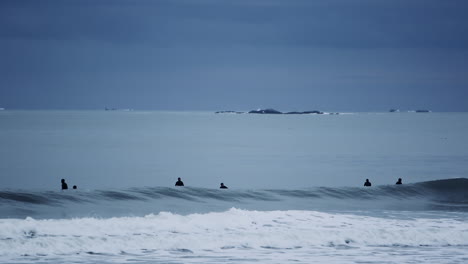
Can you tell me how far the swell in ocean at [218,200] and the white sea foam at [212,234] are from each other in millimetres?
3857

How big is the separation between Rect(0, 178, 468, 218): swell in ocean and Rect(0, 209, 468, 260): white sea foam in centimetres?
386

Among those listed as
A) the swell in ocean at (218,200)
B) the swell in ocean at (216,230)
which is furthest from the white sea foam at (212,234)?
the swell in ocean at (218,200)

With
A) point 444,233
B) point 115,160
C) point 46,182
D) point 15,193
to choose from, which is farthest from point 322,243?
point 115,160

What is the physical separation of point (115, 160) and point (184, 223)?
5777 cm

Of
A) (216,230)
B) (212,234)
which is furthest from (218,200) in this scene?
(212,234)

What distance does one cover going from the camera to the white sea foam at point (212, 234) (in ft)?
69.9

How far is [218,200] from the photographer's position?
34.7 meters

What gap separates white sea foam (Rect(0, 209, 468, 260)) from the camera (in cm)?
2131

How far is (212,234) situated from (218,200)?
11016 millimetres

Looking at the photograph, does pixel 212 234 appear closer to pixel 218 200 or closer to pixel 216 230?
pixel 216 230

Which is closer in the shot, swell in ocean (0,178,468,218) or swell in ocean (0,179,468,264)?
swell in ocean (0,179,468,264)

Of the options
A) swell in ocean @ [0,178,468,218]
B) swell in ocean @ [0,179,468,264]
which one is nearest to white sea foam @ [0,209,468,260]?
swell in ocean @ [0,179,468,264]

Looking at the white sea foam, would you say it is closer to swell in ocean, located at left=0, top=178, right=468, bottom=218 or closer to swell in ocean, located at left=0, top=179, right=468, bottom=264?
swell in ocean, located at left=0, top=179, right=468, bottom=264

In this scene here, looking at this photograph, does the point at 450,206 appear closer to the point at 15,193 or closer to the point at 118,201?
the point at 118,201
